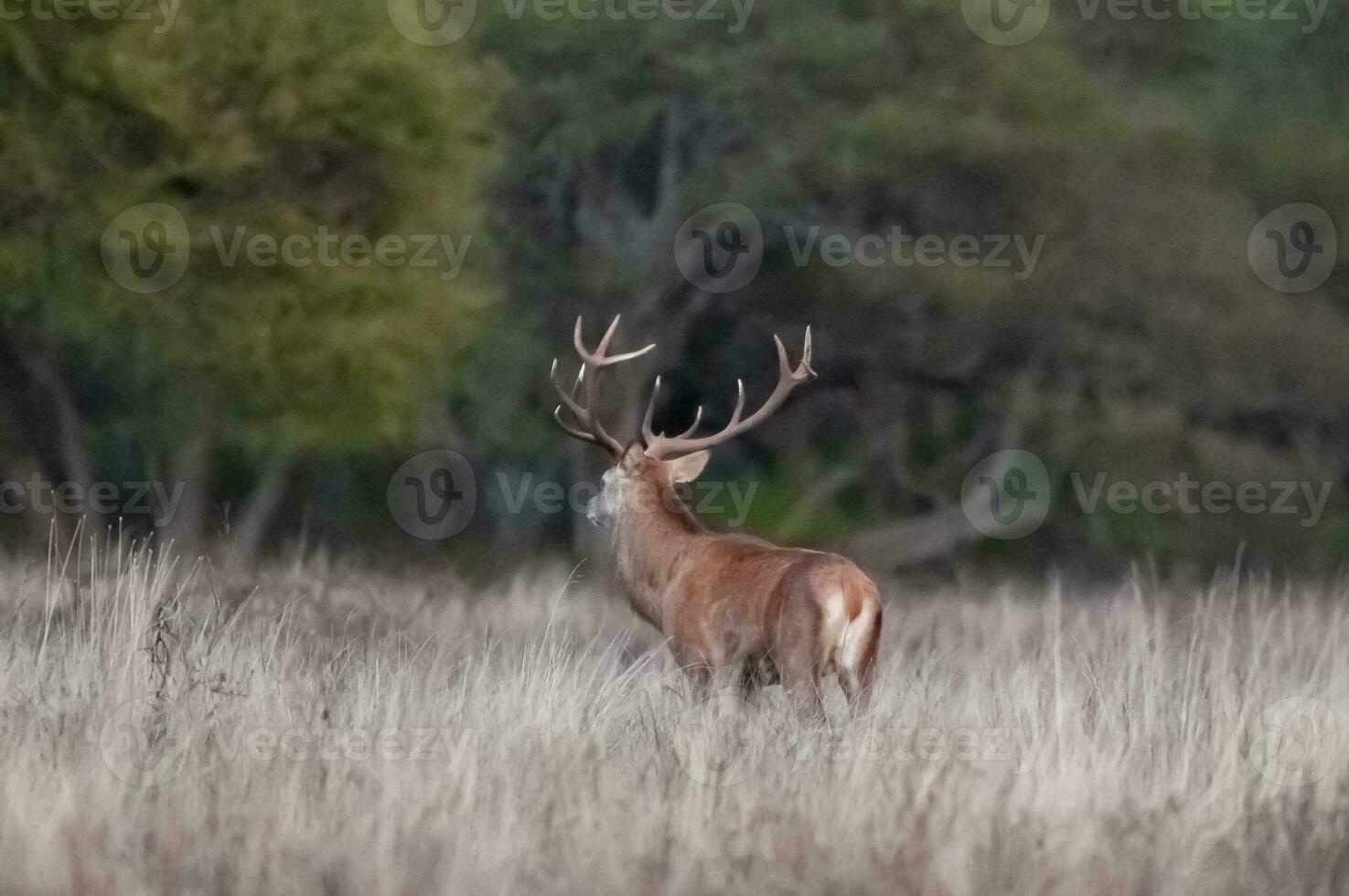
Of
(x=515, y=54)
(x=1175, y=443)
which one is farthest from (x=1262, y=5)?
(x=515, y=54)

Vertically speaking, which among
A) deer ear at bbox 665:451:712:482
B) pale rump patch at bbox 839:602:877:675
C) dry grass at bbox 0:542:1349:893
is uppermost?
deer ear at bbox 665:451:712:482

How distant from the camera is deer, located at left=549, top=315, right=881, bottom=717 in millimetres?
7570

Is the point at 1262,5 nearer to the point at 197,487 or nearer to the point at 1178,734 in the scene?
the point at 197,487

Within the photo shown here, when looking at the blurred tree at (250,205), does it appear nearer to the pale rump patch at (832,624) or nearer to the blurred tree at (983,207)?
the blurred tree at (983,207)

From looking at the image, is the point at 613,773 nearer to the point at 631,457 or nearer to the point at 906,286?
the point at 631,457

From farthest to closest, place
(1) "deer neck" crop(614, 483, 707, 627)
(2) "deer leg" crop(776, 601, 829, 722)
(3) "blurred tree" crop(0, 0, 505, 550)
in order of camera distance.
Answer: (3) "blurred tree" crop(0, 0, 505, 550) < (1) "deer neck" crop(614, 483, 707, 627) < (2) "deer leg" crop(776, 601, 829, 722)

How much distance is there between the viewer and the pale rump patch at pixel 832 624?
24.7ft

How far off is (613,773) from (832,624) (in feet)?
4.94

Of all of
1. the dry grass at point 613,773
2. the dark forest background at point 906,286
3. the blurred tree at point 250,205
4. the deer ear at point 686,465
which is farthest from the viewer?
the dark forest background at point 906,286

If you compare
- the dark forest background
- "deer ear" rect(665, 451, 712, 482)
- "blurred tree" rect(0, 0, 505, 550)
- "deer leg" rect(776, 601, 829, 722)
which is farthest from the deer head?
the dark forest background

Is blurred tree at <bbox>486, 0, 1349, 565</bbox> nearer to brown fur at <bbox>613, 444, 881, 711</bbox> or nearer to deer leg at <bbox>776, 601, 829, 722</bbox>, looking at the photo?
brown fur at <bbox>613, 444, 881, 711</bbox>

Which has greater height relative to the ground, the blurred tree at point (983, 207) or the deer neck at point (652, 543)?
the blurred tree at point (983, 207)

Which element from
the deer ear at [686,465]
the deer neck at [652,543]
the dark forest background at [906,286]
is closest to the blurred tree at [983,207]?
the dark forest background at [906,286]

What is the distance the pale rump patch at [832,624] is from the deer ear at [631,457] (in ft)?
5.93
